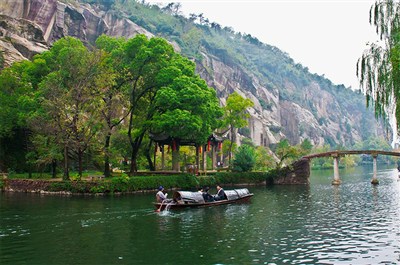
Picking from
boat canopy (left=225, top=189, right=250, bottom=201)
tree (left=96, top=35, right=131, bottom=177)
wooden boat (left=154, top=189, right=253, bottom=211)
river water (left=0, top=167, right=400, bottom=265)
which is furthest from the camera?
tree (left=96, top=35, right=131, bottom=177)

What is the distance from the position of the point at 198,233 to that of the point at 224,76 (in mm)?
112708

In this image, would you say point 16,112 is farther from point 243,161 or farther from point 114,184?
point 243,161

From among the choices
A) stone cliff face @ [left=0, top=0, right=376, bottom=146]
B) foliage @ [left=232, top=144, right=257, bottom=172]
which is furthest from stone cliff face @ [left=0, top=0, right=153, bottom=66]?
foliage @ [left=232, top=144, right=257, bottom=172]

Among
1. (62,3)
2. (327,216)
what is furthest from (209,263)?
(62,3)

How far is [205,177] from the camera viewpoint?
4900 cm

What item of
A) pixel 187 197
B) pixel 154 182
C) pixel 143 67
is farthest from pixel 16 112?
pixel 187 197

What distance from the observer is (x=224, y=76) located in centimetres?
13038

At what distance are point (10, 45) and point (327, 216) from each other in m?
53.7

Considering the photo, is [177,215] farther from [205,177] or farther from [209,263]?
[205,177]

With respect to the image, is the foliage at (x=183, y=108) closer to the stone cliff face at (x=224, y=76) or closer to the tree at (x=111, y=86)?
the tree at (x=111, y=86)

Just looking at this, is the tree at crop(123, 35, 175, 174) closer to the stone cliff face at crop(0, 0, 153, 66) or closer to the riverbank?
the riverbank

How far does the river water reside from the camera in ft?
51.1

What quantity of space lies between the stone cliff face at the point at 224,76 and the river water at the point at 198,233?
4032 cm

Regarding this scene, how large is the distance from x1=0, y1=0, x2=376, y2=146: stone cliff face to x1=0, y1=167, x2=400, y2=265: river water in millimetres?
40316
